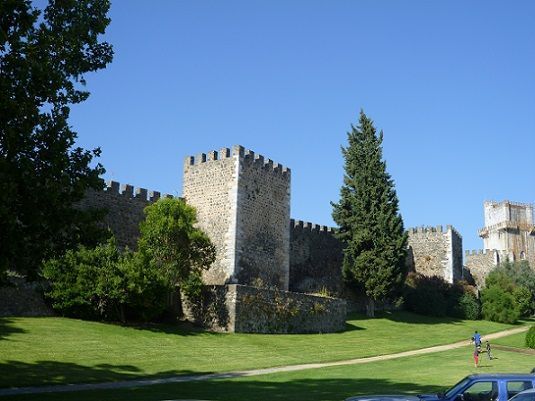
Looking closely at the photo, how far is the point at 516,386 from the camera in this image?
1130 centimetres

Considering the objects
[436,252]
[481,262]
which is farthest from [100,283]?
[481,262]

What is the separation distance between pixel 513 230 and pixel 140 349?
6174 cm

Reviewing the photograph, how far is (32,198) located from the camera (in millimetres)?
14203

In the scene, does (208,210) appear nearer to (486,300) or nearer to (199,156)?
(199,156)

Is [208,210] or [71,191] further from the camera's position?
[208,210]

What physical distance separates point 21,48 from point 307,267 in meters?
31.0

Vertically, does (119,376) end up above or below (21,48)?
below

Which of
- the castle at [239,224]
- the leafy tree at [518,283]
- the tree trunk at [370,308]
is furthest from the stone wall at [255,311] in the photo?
the leafy tree at [518,283]

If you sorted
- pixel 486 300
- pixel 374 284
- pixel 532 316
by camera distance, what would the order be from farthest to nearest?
pixel 532 316
pixel 486 300
pixel 374 284

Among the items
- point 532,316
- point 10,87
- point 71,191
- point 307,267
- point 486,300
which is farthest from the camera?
point 532,316

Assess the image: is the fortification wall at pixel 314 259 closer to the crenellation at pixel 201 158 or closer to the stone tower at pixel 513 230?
the crenellation at pixel 201 158

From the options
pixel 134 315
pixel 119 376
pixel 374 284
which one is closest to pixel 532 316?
pixel 374 284

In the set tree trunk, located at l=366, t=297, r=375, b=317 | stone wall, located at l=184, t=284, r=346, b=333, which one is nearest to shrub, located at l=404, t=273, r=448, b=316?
tree trunk, located at l=366, t=297, r=375, b=317

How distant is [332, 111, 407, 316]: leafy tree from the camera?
40562 millimetres
